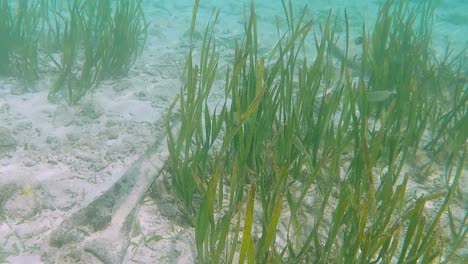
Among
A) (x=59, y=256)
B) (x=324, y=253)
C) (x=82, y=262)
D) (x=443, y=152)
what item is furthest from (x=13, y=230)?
(x=443, y=152)

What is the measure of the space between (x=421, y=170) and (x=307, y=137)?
115 cm

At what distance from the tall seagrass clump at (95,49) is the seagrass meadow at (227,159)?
20mm

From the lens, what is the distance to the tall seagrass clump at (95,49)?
399 cm

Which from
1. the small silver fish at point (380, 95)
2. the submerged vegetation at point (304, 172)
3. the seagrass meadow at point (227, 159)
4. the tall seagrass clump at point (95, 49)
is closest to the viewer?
the submerged vegetation at point (304, 172)

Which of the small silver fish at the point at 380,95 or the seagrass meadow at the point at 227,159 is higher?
the small silver fish at the point at 380,95

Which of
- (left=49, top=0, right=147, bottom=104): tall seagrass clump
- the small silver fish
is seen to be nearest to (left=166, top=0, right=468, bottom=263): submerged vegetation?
the small silver fish

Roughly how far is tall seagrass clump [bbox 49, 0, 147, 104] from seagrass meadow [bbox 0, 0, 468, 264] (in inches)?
0.8

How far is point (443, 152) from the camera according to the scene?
3.14m

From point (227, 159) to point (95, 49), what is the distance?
2.97 metres

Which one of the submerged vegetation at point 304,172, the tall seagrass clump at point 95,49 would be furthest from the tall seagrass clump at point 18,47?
the submerged vegetation at point 304,172

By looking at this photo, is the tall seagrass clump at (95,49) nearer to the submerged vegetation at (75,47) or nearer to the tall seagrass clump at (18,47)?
the submerged vegetation at (75,47)

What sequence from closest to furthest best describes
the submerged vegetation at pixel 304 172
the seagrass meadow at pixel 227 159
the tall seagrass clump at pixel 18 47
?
the submerged vegetation at pixel 304 172 → the seagrass meadow at pixel 227 159 → the tall seagrass clump at pixel 18 47

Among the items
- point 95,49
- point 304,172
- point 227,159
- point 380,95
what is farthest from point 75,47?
point 380,95

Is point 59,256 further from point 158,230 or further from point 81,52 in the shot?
point 81,52
